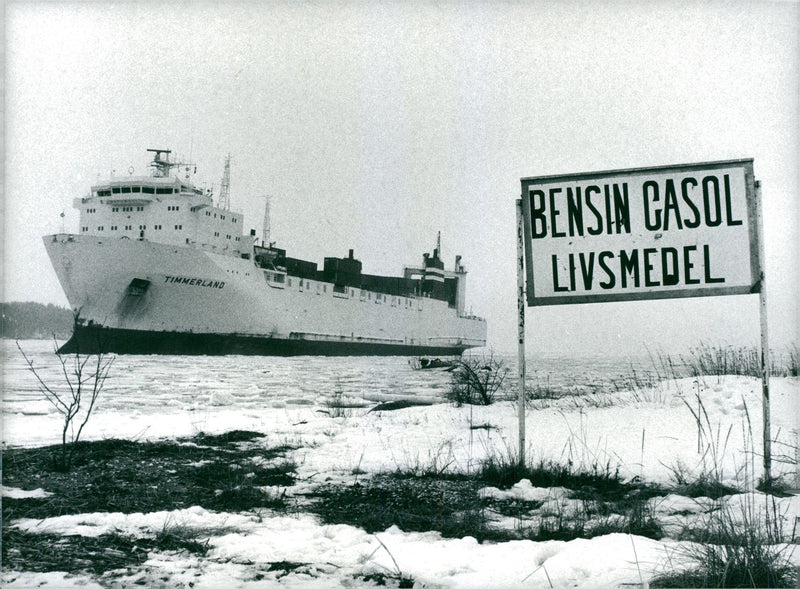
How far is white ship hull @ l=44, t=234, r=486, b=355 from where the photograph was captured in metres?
10.3

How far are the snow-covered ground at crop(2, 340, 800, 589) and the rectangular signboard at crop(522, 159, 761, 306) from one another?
83 cm

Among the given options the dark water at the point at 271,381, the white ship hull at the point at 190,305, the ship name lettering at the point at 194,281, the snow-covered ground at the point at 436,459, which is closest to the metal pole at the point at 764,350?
the snow-covered ground at the point at 436,459

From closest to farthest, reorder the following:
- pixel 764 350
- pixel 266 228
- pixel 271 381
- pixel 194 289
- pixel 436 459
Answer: pixel 764 350 < pixel 436 459 < pixel 266 228 < pixel 271 381 < pixel 194 289

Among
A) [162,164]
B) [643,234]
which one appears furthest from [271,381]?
[643,234]

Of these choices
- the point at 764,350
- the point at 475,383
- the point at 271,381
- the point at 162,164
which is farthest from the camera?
the point at 271,381

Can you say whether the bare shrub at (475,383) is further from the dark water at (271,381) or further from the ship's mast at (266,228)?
the ship's mast at (266,228)

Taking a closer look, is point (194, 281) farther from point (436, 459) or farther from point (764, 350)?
point (764, 350)

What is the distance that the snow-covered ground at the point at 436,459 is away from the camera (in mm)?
2383

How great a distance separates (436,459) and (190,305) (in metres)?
9.69

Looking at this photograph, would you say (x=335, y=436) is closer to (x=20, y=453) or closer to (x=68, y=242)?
(x=20, y=453)

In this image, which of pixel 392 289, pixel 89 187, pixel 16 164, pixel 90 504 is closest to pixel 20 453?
pixel 90 504

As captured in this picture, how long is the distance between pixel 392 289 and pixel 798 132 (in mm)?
5397

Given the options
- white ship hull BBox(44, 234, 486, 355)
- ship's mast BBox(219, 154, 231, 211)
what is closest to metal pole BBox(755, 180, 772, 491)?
ship's mast BBox(219, 154, 231, 211)

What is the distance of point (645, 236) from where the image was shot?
3363 mm
